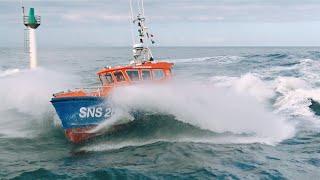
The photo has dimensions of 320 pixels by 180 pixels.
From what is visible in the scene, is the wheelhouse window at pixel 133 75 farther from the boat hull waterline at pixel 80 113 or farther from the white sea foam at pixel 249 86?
the white sea foam at pixel 249 86

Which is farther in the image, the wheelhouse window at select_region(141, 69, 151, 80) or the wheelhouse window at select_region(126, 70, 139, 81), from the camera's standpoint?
the wheelhouse window at select_region(141, 69, 151, 80)

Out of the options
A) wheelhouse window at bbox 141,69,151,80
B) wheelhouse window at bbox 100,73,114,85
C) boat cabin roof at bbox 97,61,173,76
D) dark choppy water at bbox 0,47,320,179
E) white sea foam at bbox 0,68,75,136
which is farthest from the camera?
white sea foam at bbox 0,68,75,136

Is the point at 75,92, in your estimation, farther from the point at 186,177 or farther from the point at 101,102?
the point at 186,177

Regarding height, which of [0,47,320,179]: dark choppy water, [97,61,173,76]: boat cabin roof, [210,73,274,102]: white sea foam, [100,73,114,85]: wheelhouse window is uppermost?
[97,61,173,76]: boat cabin roof

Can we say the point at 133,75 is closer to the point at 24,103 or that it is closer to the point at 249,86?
A: the point at 24,103

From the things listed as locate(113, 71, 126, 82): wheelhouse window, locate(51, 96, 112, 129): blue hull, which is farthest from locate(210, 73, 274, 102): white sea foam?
locate(51, 96, 112, 129): blue hull

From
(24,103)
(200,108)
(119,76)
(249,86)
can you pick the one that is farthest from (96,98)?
(249,86)

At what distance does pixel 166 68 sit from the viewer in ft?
63.1

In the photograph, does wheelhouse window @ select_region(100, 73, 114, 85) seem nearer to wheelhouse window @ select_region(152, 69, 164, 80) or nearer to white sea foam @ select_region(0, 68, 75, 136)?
wheelhouse window @ select_region(152, 69, 164, 80)

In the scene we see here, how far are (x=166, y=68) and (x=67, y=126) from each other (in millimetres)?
5186

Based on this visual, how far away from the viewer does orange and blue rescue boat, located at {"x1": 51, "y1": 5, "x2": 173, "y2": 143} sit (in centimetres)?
1677

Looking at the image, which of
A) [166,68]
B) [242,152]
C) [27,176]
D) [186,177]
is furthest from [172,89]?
[27,176]

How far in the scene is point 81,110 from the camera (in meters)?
16.9

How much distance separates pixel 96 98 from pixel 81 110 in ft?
2.49
